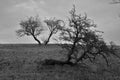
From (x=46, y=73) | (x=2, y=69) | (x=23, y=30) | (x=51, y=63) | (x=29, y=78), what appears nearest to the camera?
(x=29, y=78)

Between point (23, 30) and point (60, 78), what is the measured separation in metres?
44.6

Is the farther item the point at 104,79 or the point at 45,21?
the point at 45,21

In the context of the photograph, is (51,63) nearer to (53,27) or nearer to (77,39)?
(77,39)

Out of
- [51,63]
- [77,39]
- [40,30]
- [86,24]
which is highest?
[86,24]

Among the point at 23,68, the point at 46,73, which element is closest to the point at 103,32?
the point at 46,73

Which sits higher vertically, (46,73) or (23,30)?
(46,73)

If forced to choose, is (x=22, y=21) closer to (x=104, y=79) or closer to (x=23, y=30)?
(x=23, y=30)

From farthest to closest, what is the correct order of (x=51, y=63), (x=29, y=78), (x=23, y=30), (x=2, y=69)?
(x=23, y=30), (x=51, y=63), (x=2, y=69), (x=29, y=78)

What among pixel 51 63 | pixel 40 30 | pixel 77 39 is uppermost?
pixel 77 39

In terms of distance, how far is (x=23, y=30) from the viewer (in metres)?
60.8

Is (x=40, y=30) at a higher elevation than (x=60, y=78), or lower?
lower

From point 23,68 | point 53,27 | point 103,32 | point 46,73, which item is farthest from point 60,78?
point 53,27

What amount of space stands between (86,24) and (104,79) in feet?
22.4

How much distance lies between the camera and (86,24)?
22.8 meters
